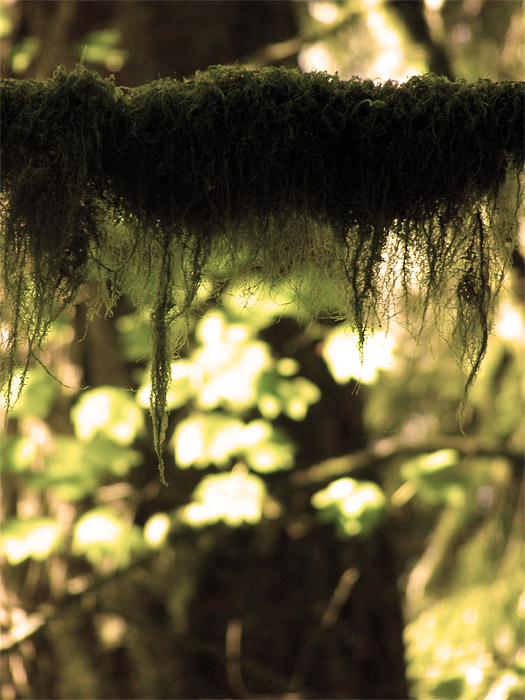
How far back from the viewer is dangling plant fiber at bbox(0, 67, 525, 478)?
103 cm

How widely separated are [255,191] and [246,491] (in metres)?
1.31

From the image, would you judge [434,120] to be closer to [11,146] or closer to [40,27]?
[11,146]

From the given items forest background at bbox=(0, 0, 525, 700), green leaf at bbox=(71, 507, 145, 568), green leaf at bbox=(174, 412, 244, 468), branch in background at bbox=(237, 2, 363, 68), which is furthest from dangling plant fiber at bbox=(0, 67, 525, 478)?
branch in background at bbox=(237, 2, 363, 68)

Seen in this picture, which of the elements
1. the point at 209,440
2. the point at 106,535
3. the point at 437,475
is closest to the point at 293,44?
the point at 209,440

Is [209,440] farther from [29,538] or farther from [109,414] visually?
[29,538]

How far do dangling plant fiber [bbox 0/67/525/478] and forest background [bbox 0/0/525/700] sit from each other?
0.84m

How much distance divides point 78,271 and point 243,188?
13.6 inches

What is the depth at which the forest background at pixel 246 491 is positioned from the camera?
2.21 meters

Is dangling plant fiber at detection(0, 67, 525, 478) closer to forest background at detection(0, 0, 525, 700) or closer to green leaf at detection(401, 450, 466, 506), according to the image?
forest background at detection(0, 0, 525, 700)

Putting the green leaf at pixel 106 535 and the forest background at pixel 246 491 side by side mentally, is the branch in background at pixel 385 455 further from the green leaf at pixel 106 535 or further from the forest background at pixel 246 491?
the green leaf at pixel 106 535

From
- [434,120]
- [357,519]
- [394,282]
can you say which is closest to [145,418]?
[357,519]

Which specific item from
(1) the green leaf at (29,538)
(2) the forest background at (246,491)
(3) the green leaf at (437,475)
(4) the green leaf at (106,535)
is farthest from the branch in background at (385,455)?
(1) the green leaf at (29,538)

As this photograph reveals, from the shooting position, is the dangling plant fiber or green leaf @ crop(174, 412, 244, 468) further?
green leaf @ crop(174, 412, 244, 468)

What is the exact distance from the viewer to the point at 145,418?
2.51 meters
